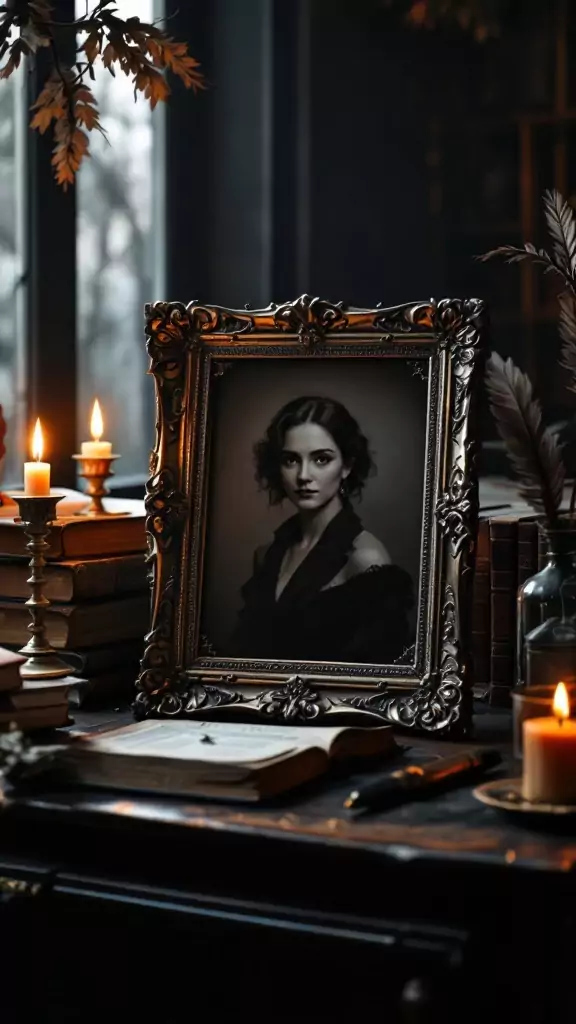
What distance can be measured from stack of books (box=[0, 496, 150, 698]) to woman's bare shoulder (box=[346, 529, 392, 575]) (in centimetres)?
30

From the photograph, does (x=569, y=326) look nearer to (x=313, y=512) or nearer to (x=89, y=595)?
(x=313, y=512)

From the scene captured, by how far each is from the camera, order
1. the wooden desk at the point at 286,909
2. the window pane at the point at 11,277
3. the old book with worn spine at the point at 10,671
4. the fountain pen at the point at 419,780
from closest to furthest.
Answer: the wooden desk at the point at 286,909 < the fountain pen at the point at 419,780 < the old book with worn spine at the point at 10,671 < the window pane at the point at 11,277

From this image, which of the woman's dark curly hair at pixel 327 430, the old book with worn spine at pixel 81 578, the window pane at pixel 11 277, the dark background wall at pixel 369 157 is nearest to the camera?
the woman's dark curly hair at pixel 327 430

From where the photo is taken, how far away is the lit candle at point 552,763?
105 centimetres

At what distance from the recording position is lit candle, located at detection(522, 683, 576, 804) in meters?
1.05

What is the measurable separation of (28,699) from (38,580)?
5.8 inches

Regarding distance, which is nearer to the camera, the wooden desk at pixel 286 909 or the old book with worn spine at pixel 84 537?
the wooden desk at pixel 286 909

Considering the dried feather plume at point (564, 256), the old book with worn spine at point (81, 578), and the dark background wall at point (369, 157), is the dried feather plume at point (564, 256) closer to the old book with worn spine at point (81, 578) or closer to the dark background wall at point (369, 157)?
the old book with worn spine at point (81, 578)

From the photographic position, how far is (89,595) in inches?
59.2

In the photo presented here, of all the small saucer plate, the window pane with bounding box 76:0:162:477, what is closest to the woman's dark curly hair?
the small saucer plate

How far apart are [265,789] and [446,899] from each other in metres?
0.18

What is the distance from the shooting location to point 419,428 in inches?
54.0

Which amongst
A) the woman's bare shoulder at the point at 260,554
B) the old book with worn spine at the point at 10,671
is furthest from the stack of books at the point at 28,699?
the woman's bare shoulder at the point at 260,554

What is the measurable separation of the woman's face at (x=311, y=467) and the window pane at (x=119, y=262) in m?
1.19
